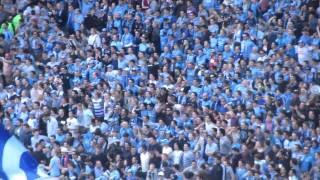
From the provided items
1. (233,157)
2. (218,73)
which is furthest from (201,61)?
(233,157)

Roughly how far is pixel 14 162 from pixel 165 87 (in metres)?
14.6

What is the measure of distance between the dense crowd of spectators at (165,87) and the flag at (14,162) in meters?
11.2

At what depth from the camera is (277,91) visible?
22.3m

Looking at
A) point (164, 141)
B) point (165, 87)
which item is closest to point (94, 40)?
point (165, 87)

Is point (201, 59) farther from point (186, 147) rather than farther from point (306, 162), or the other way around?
point (306, 162)

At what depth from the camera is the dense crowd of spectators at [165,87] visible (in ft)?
68.8

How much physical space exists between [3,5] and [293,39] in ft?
28.7

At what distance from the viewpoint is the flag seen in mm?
9055

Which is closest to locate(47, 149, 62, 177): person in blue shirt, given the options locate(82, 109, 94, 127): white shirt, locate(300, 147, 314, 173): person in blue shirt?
locate(82, 109, 94, 127): white shirt

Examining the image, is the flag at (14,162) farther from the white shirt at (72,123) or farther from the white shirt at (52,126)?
the white shirt at (52,126)

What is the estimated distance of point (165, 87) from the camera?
928 inches

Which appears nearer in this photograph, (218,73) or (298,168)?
(298,168)

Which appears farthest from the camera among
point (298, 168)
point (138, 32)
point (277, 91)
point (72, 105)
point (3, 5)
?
point (3, 5)

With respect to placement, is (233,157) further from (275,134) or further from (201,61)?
(201,61)
